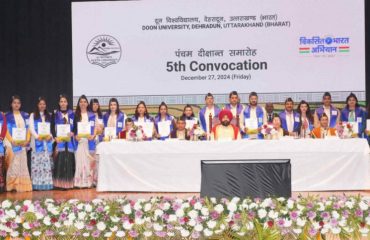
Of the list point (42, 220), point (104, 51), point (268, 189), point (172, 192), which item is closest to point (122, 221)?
point (42, 220)

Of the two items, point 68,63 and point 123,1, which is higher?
point 123,1

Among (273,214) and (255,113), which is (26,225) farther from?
(255,113)

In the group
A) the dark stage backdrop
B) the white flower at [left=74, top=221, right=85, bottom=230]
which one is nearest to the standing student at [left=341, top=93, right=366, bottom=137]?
the dark stage backdrop

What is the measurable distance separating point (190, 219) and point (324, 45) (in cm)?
703

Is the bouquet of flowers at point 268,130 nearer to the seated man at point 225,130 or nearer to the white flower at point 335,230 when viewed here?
the seated man at point 225,130

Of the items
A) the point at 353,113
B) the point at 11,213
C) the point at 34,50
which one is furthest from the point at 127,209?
the point at 34,50

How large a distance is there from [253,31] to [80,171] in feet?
12.8

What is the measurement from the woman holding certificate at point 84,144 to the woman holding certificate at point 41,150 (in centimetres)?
44

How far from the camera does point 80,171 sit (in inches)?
377

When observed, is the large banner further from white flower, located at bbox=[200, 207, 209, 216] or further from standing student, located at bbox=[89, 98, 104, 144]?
white flower, located at bbox=[200, 207, 209, 216]

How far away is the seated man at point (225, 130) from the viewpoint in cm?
827

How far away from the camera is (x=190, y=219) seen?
4191 mm

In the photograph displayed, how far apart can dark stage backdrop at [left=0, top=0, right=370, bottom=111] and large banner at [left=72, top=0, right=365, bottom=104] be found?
253 mm

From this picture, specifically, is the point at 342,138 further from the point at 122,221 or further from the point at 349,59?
the point at 122,221
